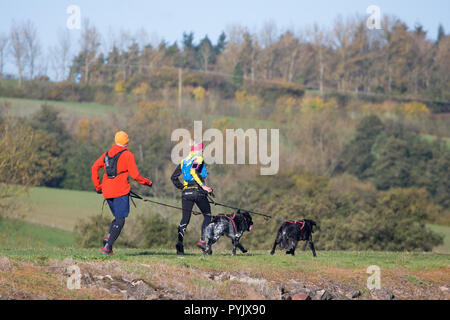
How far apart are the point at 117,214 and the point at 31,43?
3718 inches

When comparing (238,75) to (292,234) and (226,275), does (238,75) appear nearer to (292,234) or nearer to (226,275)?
Answer: (292,234)

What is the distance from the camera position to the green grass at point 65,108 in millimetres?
Result: 102188

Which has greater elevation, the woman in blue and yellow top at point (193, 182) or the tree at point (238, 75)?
the tree at point (238, 75)

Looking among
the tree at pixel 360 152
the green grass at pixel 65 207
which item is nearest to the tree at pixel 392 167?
the tree at pixel 360 152

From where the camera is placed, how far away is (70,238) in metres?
65.1

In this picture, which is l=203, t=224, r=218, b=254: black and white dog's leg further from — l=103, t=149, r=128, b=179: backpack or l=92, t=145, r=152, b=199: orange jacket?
l=103, t=149, r=128, b=179: backpack

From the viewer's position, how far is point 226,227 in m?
16.3

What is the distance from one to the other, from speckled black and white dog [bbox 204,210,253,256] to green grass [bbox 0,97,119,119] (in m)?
86.9

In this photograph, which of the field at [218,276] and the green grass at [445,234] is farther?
the green grass at [445,234]

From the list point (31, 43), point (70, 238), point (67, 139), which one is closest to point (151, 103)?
point (67, 139)

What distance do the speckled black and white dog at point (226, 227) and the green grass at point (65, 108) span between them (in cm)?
8685

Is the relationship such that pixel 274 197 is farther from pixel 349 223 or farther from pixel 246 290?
pixel 246 290

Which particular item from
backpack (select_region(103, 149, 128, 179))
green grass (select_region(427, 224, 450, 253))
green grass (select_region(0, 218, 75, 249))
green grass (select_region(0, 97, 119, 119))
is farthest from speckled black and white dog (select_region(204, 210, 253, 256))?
green grass (select_region(0, 97, 119, 119))

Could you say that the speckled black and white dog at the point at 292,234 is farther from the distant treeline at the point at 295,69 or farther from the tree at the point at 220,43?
the tree at the point at 220,43
